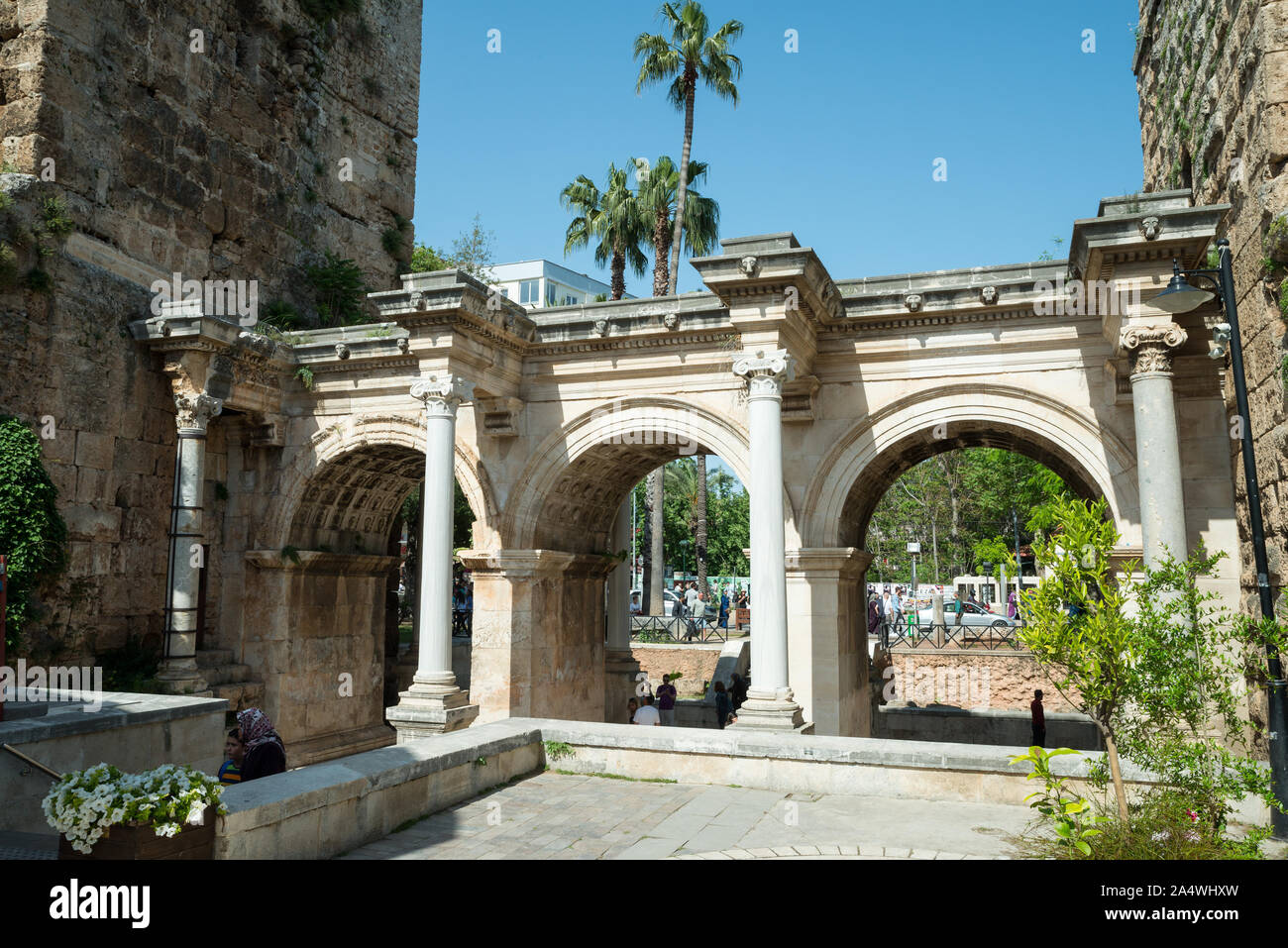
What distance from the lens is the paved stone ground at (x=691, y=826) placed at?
6.71m

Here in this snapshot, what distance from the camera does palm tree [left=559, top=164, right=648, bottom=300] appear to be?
28.8m

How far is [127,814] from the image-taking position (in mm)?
4984

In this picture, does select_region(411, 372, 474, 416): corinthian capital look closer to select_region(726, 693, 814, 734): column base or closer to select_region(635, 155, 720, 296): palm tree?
select_region(726, 693, 814, 734): column base

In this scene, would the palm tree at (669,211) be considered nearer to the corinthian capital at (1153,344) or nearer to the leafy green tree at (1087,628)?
the corinthian capital at (1153,344)

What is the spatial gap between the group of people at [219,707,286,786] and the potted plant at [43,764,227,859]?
2793mm

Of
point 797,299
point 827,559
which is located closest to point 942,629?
point 827,559

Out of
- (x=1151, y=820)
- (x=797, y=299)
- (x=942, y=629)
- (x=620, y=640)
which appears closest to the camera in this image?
(x=1151, y=820)

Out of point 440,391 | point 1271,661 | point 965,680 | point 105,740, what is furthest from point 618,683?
point 1271,661

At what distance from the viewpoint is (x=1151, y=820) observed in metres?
6.04

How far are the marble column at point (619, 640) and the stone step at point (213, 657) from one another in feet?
21.3

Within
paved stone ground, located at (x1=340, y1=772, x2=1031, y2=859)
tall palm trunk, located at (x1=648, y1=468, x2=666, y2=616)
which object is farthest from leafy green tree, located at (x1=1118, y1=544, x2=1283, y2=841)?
tall palm trunk, located at (x1=648, y1=468, x2=666, y2=616)

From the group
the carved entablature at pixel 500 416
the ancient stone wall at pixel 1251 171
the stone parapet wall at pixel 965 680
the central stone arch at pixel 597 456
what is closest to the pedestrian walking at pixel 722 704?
the central stone arch at pixel 597 456

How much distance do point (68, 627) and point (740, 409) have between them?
9.87 meters
